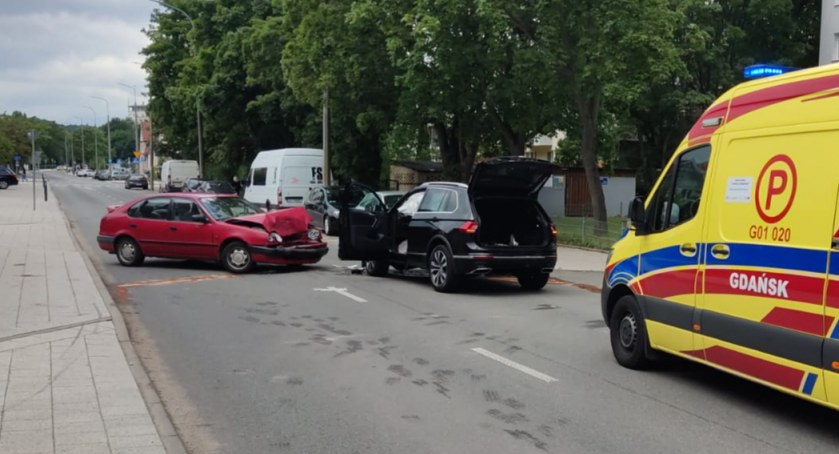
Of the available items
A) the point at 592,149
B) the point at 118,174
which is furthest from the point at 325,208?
the point at 118,174

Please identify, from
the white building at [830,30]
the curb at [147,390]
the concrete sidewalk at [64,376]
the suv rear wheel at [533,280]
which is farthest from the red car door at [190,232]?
the white building at [830,30]

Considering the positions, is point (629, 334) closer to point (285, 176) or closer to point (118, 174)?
point (285, 176)

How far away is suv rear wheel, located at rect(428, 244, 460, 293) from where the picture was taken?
12248 mm

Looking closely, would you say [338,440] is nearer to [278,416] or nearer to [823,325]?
[278,416]

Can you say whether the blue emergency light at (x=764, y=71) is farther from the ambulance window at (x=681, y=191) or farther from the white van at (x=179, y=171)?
the white van at (x=179, y=171)

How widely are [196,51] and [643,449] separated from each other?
5082cm

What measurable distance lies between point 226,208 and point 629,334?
10070 millimetres

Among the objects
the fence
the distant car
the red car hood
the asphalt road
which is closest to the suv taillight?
the asphalt road

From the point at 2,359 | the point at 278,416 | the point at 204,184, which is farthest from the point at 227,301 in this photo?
the point at 204,184

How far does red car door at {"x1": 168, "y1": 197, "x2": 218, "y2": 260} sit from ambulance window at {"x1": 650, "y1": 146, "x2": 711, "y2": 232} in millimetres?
9940

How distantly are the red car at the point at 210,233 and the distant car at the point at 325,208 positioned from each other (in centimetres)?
891

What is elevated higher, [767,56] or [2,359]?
[767,56]

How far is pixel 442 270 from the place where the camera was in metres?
12.5

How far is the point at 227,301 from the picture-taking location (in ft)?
38.4
